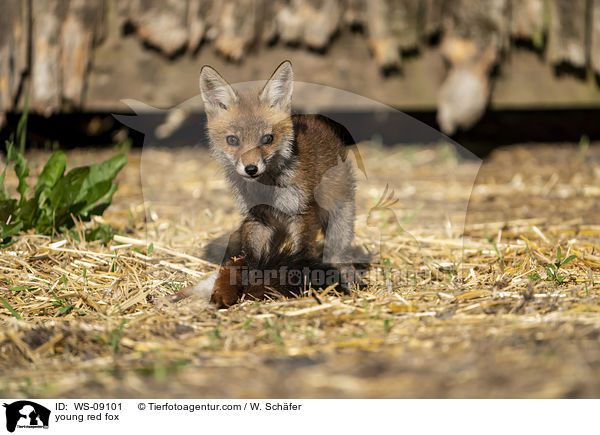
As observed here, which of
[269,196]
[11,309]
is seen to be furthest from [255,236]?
[11,309]

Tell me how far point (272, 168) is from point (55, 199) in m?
1.53

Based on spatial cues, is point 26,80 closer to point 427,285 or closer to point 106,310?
point 106,310

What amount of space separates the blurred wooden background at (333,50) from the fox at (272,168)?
2962 millimetres

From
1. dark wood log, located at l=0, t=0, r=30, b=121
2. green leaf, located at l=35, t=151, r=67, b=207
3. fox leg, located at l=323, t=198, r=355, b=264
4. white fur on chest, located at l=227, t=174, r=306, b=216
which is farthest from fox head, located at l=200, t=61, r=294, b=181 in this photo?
dark wood log, located at l=0, t=0, r=30, b=121

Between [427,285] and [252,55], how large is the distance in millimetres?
3836

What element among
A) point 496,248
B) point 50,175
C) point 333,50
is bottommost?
point 496,248

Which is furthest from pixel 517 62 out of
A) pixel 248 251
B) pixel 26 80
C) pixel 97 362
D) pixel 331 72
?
pixel 97 362

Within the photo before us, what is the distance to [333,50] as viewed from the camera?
618cm

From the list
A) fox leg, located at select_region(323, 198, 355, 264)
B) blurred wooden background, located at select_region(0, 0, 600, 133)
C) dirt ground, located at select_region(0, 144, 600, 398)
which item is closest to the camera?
dirt ground, located at select_region(0, 144, 600, 398)

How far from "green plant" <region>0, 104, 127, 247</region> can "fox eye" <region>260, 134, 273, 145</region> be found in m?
1.31

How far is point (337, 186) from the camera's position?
135 inches

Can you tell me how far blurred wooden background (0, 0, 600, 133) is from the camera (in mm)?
5918
